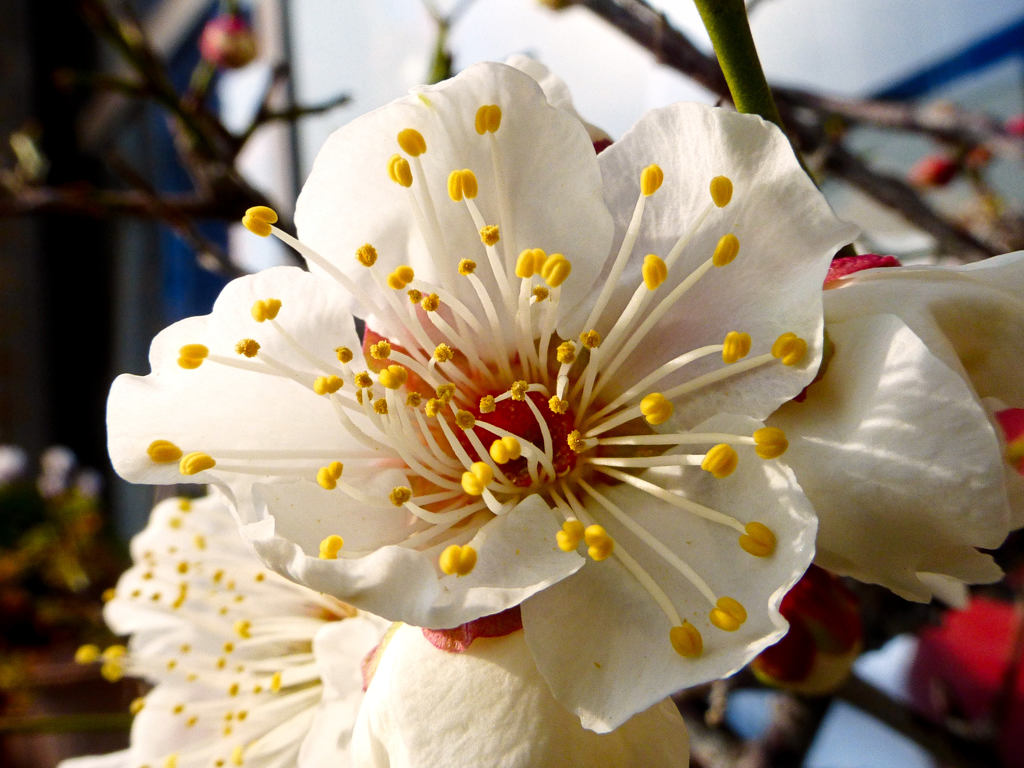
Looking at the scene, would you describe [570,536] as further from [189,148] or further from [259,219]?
[189,148]

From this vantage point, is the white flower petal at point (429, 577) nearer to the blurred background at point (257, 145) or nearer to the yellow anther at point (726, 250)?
the yellow anther at point (726, 250)

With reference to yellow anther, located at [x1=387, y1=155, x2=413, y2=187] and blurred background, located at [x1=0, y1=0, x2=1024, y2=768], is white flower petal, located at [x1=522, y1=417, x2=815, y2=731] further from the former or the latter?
blurred background, located at [x1=0, y1=0, x2=1024, y2=768]

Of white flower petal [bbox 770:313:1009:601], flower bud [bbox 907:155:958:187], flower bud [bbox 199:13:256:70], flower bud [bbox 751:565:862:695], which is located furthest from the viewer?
flower bud [bbox 199:13:256:70]

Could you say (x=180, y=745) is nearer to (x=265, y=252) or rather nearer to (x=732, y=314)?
(x=732, y=314)

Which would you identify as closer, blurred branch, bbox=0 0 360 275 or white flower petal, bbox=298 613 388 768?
white flower petal, bbox=298 613 388 768

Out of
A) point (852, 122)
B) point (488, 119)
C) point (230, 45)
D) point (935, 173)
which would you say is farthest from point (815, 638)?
point (230, 45)

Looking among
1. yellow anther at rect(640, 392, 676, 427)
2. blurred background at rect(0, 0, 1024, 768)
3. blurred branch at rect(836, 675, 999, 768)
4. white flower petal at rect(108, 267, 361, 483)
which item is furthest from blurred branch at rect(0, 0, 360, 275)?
blurred branch at rect(836, 675, 999, 768)
